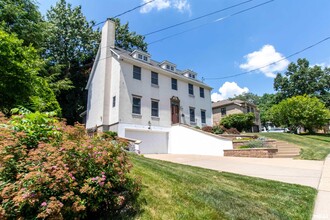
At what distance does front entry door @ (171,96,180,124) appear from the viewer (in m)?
19.3

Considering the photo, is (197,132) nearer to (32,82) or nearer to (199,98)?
(199,98)

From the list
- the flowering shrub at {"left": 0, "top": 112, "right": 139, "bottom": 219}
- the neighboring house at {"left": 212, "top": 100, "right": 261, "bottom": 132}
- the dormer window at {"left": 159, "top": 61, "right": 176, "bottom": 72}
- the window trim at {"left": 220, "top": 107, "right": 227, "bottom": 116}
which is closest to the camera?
the flowering shrub at {"left": 0, "top": 112, "right": 139, "bottom": 219}

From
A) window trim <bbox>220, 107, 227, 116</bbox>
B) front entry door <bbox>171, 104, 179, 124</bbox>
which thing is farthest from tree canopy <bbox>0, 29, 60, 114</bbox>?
window trim <bbox>220, 107, 227, 116</bbox>

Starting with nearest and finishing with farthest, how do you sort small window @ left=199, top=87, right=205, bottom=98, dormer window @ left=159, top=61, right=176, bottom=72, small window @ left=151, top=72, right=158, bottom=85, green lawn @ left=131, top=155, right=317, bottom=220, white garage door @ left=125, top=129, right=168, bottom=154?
1. green lawn @ left=131, top=155, right=317, bottom=220
2. white garage door @ left=125, top=129, right=168, bottom=154
3. small window @ left=151, top=72, right=158, bottom=85
4. dormer window @ left=159, top=61, right=176, bottom=72
5. small window @ left=199, top=87, right=205, bottom=98

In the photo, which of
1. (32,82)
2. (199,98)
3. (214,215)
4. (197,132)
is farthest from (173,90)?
(214,215)

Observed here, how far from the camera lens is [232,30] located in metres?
13.1

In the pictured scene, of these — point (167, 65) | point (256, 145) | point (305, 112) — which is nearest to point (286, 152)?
point (256, 145)

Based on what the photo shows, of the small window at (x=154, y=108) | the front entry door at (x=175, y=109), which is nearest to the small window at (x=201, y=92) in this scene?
the front entry door at (x=175, y=109)

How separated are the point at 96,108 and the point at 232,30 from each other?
501 inches

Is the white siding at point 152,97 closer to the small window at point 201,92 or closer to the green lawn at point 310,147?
the small window at point 201,92

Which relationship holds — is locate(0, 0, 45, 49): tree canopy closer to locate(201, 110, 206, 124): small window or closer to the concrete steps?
locate(201, 110, 206, 124): small window

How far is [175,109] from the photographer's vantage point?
1961 centimetres

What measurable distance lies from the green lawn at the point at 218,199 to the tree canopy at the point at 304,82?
40.5m

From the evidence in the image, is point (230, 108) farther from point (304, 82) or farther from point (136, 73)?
point (136, 73)
